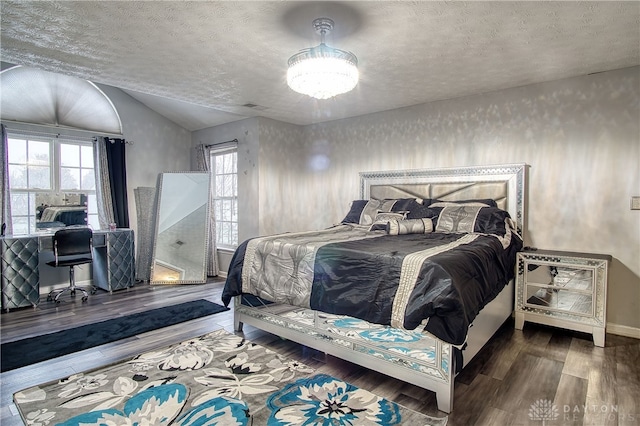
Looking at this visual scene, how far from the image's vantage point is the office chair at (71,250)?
4031mm

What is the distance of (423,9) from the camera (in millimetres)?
2113

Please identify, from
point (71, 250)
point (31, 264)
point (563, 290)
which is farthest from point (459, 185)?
point (31, 264)

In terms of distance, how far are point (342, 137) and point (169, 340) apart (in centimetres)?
345

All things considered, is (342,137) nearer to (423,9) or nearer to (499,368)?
(423,9)

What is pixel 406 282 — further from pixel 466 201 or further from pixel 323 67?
pixel 466 201

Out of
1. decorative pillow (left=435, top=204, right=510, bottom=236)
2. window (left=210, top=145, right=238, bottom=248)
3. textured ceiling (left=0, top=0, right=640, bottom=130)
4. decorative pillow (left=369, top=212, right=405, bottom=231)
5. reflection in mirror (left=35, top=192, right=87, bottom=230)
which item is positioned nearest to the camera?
textured ceiling (left=0, top=0, right=640, bottom=130)

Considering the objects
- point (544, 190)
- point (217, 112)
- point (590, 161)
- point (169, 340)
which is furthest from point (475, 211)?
point (217, 112)

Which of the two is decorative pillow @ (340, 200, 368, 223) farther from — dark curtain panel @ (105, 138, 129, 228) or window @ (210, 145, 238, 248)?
dark curtain panel @ (105, 138, 129, 228)

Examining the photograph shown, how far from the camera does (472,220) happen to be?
3.39 m

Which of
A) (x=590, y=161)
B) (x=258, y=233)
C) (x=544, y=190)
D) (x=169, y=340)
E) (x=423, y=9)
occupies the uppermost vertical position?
(x=423, y=9)

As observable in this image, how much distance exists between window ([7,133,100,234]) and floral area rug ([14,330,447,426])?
3.11 m

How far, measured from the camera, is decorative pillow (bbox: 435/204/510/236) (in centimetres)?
329

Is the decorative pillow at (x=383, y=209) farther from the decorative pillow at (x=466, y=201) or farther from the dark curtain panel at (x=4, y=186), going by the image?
the dark curtain panel at (x=4, y=186)

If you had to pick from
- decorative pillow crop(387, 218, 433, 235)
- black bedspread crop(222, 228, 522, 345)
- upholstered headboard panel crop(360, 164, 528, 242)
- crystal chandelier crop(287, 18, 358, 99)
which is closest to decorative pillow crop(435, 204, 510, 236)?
decorative pillow crop(387, 218, 433, 235)
